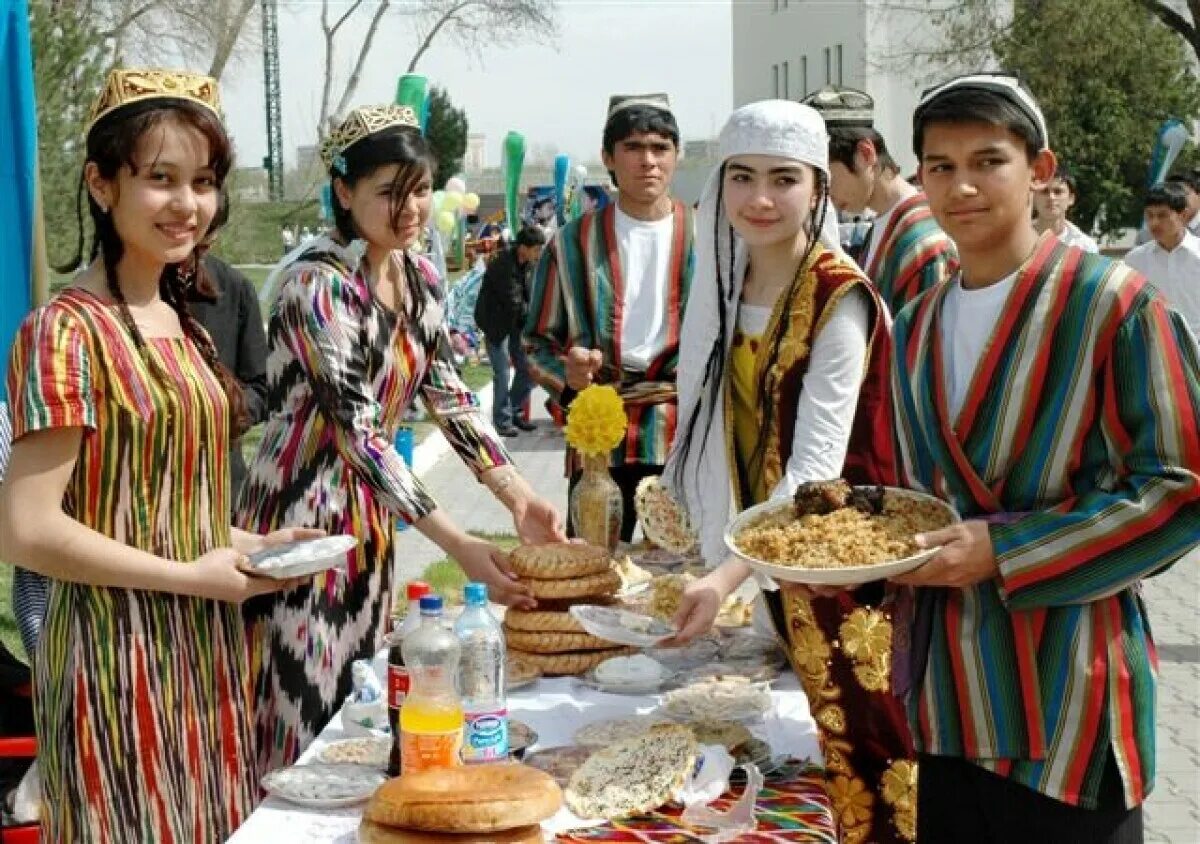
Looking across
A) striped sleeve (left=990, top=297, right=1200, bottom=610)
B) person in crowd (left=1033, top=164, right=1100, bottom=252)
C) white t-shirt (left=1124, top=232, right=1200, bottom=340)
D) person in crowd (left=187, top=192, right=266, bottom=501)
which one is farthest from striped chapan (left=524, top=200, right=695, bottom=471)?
white t-shirt (left=1124, top=232, right=1200, bottom=340)

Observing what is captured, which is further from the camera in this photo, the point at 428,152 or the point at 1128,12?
the point at 1128,12

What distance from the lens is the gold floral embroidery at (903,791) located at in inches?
109

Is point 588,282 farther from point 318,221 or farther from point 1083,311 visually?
point 318,221

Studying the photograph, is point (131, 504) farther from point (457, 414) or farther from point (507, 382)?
point (507, 382)

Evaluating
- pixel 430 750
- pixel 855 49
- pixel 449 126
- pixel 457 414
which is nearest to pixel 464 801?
pixel 430 750

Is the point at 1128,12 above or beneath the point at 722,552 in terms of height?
above

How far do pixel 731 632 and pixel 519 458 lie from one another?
866 centimetres

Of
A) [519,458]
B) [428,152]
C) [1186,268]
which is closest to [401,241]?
[428,152]

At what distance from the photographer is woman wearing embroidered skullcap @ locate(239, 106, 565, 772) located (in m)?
2.95

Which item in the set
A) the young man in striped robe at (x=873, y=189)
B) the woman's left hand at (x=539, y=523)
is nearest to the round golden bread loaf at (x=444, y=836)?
the woman's left hand at (x=539, y=523)

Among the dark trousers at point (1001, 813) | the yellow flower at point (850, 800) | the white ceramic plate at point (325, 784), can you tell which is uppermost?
the white ceramic plate at point (325, 784)

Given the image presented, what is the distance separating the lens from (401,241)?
10.0 ft

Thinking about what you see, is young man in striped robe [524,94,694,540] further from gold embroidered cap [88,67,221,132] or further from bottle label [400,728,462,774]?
bottle label [400,728,462,774]

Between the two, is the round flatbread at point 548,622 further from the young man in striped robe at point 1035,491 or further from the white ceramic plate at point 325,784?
the young man in striped robe at point 1035,491
